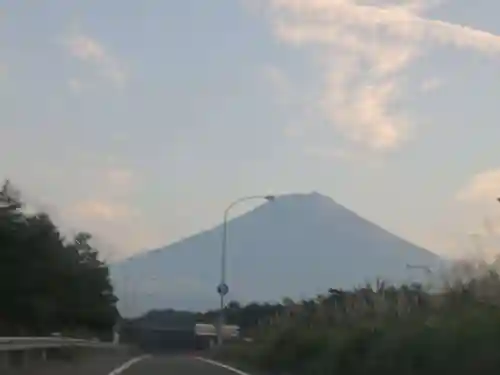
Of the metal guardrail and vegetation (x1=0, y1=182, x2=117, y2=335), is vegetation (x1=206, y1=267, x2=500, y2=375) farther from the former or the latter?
vegetation (x1=0, y1=182, x2=117, y2=335)

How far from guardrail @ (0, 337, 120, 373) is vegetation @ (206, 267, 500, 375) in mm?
7284

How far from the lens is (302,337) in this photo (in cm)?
3606

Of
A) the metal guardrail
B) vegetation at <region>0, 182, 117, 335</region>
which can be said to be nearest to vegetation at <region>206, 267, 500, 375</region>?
the metal guardrail

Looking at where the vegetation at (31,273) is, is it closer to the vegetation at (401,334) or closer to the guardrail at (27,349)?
the guardrail at (27,349)

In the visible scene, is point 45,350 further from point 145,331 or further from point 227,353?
point 145,331

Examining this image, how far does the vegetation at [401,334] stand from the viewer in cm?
2089

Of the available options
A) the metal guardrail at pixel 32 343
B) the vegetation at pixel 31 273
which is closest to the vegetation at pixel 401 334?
the metal guardrail at pixel 32 343

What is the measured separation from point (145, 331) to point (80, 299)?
45.7 m

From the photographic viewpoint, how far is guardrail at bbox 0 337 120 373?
97.0 feet

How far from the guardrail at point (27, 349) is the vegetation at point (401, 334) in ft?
23.9

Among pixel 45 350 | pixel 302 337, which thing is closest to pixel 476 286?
pixel 302 337

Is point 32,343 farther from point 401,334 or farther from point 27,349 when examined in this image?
point 401,334

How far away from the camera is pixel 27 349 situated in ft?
111

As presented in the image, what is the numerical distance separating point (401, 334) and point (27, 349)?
1354cm
